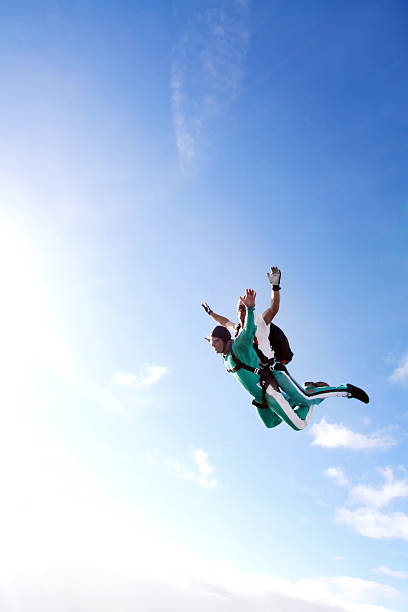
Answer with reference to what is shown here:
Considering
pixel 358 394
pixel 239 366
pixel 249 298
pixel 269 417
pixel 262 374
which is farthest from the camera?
pixel 269 417

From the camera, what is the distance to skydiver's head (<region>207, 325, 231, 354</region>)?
6.32 meters

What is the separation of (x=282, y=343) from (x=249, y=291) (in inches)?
63.5

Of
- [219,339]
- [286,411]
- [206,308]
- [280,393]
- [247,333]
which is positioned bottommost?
[286,411]

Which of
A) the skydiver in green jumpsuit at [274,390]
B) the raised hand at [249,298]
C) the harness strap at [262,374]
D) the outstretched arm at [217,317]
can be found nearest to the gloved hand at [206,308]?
the outstretched arm at [217,317]

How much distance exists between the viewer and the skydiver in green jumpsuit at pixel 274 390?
19.9 ft

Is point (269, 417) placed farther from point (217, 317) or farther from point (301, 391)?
point (217, 317)

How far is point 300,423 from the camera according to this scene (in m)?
6.60

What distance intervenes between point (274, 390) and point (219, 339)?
1.26 m

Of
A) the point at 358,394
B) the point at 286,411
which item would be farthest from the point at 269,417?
the point at 358,394

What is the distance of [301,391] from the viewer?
21.6 ft

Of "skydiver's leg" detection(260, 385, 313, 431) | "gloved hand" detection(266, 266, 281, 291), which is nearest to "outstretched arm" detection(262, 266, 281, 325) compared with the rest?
"gloved hand" detection(266, 266, 281, 291)

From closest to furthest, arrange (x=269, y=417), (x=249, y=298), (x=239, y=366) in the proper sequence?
(x=249, y=298) → (x=239, y=366) → (x=269, y=417)

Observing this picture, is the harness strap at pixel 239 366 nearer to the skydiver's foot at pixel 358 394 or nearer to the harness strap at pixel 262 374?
the harness strap at pixel 262 374

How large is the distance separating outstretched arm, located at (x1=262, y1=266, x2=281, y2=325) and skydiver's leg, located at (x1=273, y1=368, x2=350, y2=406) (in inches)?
38.0
